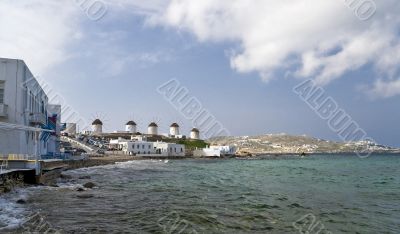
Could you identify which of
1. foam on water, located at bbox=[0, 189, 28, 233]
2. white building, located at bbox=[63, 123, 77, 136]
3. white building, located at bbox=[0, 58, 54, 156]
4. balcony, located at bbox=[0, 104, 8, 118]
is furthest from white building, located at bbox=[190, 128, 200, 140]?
foam on water, located at bbox=[0, 189, 28, 233]

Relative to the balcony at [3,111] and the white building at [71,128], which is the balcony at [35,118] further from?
the white building at [71,128]

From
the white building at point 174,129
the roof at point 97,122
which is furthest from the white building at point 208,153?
the roof at point 97,122

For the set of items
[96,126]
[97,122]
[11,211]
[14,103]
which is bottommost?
[11,211]

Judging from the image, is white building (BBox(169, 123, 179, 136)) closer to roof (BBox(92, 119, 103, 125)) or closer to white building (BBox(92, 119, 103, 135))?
white building (BBox(92, 119, 103, 135))

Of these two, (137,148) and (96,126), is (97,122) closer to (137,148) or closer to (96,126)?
(96,126)

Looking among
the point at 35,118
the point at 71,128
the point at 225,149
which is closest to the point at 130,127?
the point at 71,128

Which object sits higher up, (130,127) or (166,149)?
(130,127)

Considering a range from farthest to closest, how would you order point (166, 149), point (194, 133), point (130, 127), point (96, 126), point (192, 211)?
point (194, 133) < point (130, 127) < point (96, 126) < point (166, 149) < point (192, 211)

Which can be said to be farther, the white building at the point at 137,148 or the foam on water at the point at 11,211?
the white building at the point at 137,148

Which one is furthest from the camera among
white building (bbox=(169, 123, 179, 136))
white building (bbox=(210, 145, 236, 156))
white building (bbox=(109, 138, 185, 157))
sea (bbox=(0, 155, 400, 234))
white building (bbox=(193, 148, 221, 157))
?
white building (bbox=(169, 123, 179, 136))

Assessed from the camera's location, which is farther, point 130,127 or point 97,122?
point 130,127

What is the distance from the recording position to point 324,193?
2688cm

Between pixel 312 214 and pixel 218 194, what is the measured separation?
8.19 meters

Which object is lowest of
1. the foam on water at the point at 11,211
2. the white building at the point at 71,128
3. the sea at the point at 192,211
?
the sea at the point at 192,211
